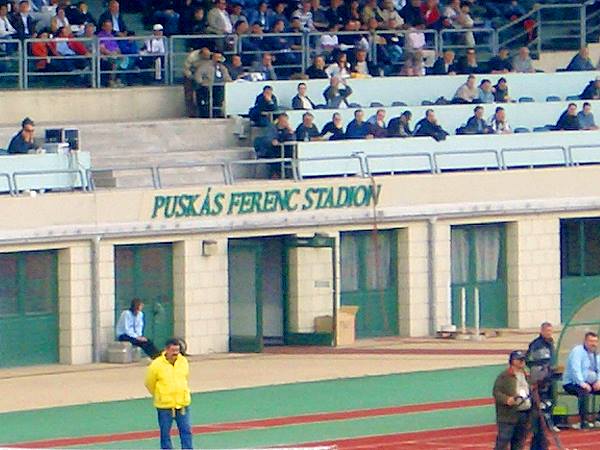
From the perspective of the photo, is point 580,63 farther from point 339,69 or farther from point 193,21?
point 193,21

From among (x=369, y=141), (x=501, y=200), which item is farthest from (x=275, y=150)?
(x=501, y=200)

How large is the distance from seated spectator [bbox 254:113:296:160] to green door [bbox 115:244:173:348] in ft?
11.3

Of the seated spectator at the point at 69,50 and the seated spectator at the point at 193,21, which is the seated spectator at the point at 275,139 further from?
the seated spectator at the point at 193,21

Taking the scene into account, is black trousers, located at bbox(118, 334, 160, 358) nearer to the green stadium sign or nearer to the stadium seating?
the green stadium sign

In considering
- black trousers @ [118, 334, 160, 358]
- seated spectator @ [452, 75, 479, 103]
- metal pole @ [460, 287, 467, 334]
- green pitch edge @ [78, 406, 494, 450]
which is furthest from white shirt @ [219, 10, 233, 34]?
green pitch edge @ [78, 406, 494, 450]

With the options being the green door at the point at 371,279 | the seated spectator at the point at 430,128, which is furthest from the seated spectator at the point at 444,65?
the green door at the point at 371,279

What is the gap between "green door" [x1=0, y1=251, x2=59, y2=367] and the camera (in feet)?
124

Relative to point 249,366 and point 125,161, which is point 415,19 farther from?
point 249,366

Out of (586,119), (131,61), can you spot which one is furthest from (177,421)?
(586,119)

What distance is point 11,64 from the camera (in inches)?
1687

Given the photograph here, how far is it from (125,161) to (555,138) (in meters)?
9.02

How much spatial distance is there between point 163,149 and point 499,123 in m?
6.99

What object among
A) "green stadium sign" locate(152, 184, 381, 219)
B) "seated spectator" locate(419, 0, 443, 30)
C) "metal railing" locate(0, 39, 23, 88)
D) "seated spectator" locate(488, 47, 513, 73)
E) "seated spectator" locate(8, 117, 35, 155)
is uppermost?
"seated spectator" locate(419, 0, 443, 30)

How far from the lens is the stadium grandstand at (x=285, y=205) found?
3712cm
